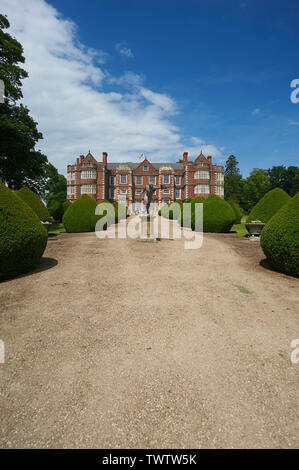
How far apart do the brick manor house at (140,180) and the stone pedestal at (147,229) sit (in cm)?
3299

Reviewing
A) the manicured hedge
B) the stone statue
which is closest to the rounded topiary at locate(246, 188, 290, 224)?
the manicured hedge

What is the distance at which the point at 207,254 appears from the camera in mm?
8547

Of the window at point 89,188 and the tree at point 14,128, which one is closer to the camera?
the tree at point 14,128

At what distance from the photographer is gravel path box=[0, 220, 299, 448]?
190 cm

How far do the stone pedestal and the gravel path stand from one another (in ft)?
18.0

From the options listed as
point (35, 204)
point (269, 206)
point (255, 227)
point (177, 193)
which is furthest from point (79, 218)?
point (177, 193)

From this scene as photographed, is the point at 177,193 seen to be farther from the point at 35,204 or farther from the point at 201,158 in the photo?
the point at 35,204

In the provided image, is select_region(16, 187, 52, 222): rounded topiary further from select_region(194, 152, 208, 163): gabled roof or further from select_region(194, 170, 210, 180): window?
select_region(194, 152, 208, 163): gabled roof

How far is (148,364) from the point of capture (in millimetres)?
2691

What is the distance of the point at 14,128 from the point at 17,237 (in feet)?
55.9

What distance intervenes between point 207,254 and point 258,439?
272 inches

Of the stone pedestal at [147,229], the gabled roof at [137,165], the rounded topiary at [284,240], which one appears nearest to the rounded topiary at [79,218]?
the stone pedestal at [147,229]

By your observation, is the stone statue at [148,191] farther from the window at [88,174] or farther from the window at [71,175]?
the window at [71,175]

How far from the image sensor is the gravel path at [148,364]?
1.90 metres
